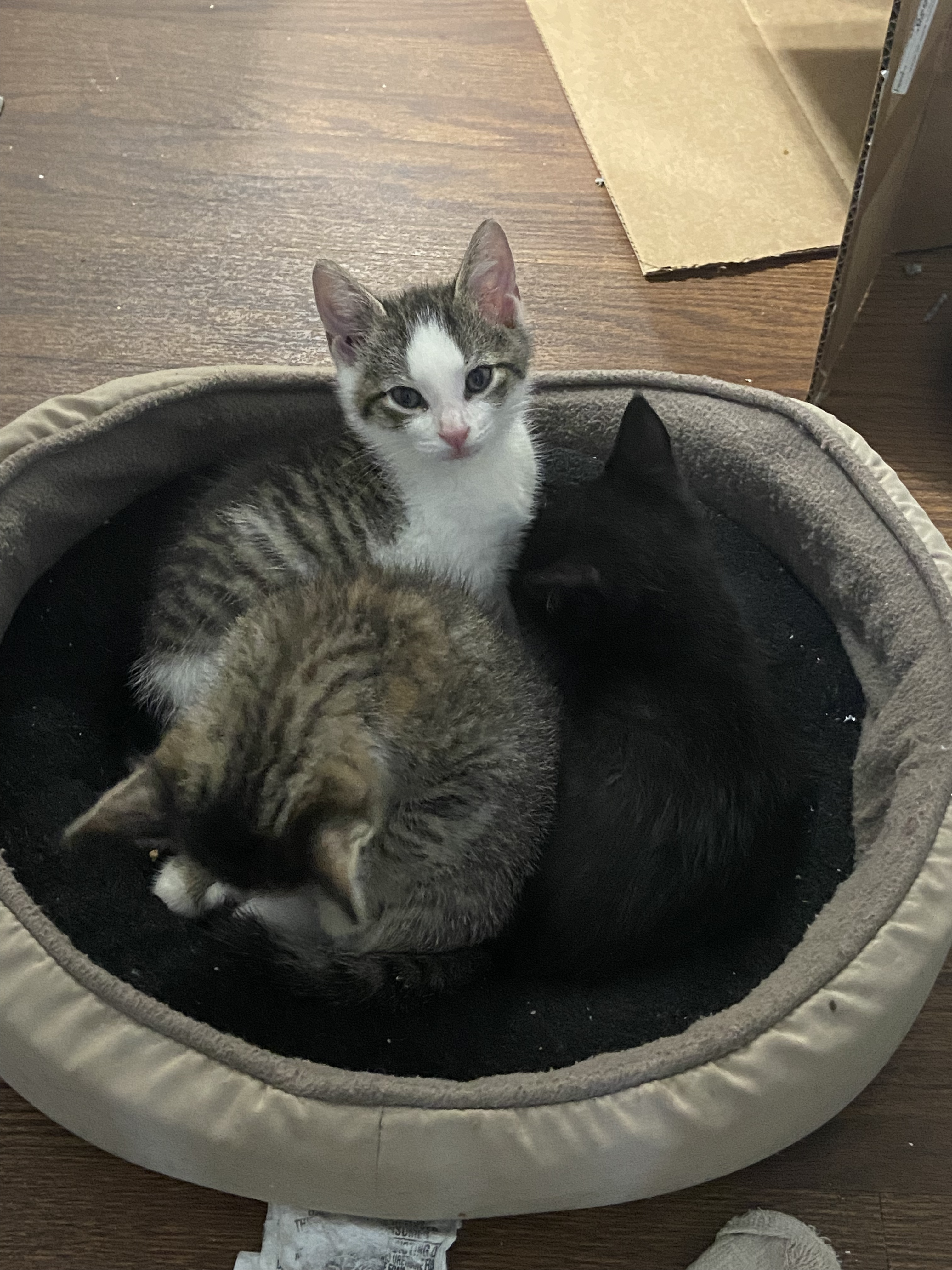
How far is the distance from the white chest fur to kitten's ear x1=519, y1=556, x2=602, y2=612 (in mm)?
160

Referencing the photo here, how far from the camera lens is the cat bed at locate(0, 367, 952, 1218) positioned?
1.12 m

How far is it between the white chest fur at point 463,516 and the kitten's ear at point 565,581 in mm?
160

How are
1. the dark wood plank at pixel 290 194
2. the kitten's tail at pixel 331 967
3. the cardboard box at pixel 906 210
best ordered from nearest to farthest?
the kitten's tail at pixel 331 967 → the cardboard box at pixel 906 210 → the dark wood plank at pixel 290 194

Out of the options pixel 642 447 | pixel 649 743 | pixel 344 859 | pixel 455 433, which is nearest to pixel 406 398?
pixel 455 433

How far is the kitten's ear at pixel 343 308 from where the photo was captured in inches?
58.1

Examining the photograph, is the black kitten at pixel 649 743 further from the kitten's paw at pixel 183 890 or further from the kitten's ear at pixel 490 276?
the kitten's paw at pixel 183 890

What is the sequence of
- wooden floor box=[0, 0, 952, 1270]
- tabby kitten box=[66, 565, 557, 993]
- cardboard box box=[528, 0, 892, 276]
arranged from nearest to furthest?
tabby kitten box=[66, 565, 557, 993] → wooden floor box=[0, 0, 952, 1270] → cardboard box box=[528, 0, 892, 276]

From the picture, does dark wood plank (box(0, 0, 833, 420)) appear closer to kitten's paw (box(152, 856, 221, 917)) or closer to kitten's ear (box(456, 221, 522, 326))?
kitten's ear (box(456, 221, 522, 326))

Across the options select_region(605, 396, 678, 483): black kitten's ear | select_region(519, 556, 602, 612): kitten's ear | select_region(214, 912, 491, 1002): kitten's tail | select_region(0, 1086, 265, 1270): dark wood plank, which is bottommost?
select_region(0, 1086, 265, 1270): dark wood plank

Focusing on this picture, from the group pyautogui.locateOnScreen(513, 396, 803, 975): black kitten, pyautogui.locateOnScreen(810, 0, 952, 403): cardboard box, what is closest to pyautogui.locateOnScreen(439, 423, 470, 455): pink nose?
pyautogui.locateOnScreen(513, 396, 803, 975): black kitten

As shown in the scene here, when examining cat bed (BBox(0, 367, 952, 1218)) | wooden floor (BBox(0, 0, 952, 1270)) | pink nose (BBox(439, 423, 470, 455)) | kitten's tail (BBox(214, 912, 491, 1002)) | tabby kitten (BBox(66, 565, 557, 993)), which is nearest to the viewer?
tabby kitten (BBox(66, 565, 557, 993))

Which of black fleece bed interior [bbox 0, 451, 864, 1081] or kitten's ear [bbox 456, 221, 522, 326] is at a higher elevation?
kitten's ear [bbox 456, 221, 522, 326]

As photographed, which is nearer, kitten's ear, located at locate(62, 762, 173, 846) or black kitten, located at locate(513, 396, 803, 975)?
kitten's ear, located at locate(62, 762, 173, 846)

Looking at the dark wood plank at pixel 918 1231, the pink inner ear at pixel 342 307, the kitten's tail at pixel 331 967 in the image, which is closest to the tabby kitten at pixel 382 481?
the pink inner ear at pixel 342 307
